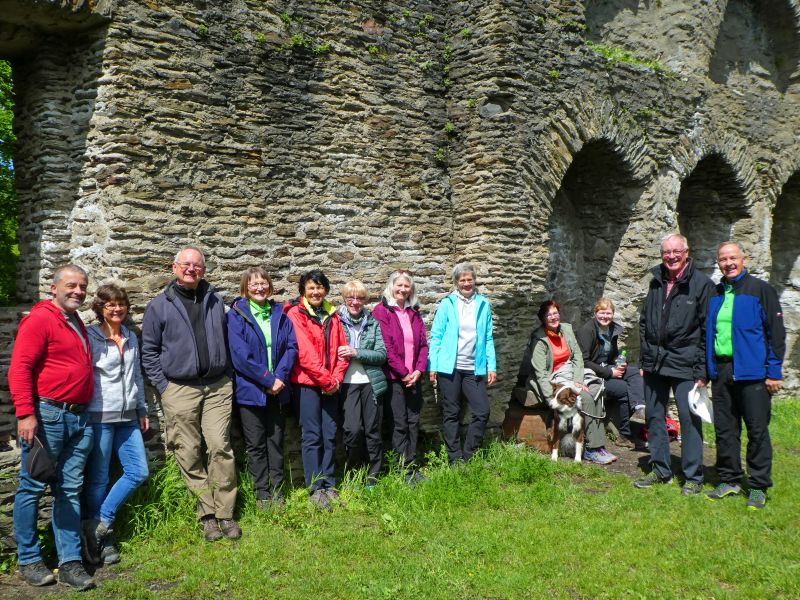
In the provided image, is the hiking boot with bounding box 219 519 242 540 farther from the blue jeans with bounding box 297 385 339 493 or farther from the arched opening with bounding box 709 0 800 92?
the arched opening with bounding box 709 0 800 92

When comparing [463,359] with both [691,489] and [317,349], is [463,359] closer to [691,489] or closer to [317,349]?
[317,349]

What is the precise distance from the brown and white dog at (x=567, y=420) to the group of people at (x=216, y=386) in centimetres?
93

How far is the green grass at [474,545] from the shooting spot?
4.07 metres

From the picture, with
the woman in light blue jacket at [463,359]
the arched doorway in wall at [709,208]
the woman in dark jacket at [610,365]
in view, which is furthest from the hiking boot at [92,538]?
the arched doorway in wall at [709,208]

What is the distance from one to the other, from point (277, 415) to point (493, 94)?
4179 millimetres

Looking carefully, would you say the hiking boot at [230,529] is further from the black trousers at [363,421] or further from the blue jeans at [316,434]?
the black trousers at [363,421]

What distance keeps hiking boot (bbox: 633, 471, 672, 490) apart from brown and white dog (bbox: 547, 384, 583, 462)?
2.88 ft

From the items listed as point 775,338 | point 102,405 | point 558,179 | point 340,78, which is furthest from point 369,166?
point 775,338

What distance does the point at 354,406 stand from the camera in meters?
5.70

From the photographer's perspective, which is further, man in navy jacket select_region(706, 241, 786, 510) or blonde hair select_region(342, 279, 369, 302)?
blonde hair select_region(342, 279, 369, 302)

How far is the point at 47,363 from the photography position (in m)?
4.14

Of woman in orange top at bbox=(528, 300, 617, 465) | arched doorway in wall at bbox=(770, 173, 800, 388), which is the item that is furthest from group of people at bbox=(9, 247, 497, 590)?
arched doorway in wall at bbox=(770, 173, 800, 388)

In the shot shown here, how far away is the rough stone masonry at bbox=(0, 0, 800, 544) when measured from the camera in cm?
544

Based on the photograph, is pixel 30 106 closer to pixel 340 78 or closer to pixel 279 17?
pixel 279 17
